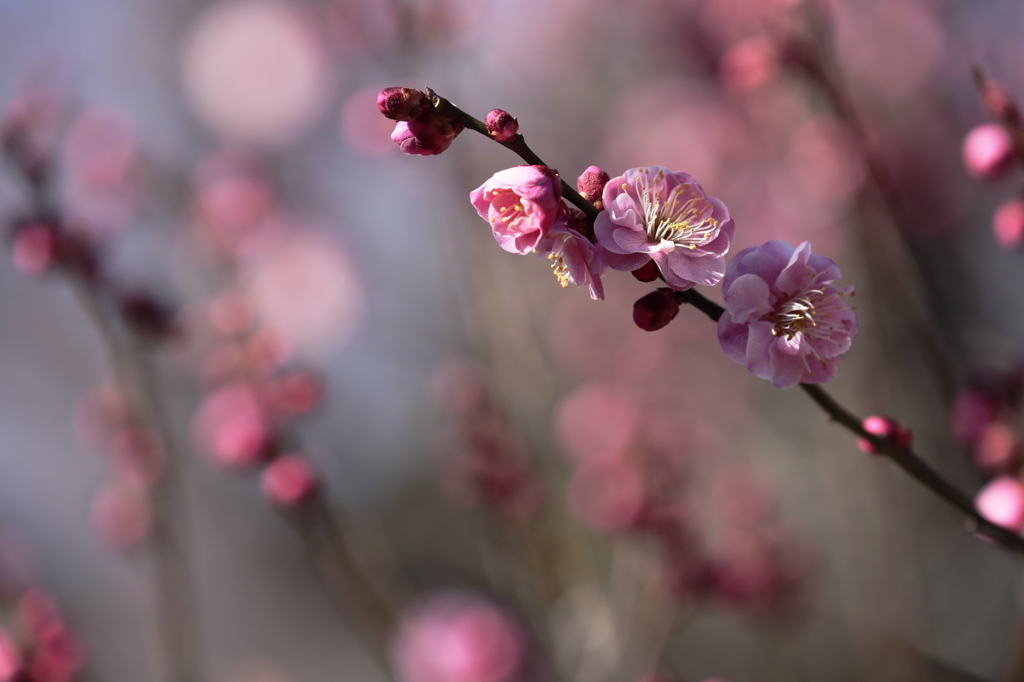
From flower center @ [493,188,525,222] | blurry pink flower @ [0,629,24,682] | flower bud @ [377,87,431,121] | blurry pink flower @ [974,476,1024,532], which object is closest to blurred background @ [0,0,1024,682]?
blurry pink flower @ [974,476,1024,532]

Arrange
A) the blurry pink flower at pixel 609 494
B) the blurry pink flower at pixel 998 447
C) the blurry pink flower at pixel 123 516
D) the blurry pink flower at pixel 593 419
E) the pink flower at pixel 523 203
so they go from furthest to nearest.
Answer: the blurry pink flower at pixel 593 419 → the blurry pink flower at pixel 123 516 → the blurry pink flower at pixel 609 494 → the blurry pink flower at pixel 998 447 → the pink flower at pixel 523 203

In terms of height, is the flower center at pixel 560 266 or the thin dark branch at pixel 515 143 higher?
the thin dark branch at pixel 515 143

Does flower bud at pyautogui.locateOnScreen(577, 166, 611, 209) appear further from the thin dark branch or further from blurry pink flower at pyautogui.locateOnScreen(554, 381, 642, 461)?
blurry pink flower at pyautogui.locateOnScreen(554, 381, 642, 461)

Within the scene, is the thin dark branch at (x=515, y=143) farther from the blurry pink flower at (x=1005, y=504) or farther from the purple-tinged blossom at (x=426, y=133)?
the blurry pink flower at (x=1005, y=504)

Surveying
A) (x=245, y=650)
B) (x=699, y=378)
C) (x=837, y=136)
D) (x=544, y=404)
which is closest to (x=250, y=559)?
(x=245, y=650)

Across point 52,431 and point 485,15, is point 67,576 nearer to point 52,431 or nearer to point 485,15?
point 52,431

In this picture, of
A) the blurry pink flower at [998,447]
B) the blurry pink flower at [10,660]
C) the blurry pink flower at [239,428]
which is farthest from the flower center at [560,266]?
the blurry pink flower at [10,660]
